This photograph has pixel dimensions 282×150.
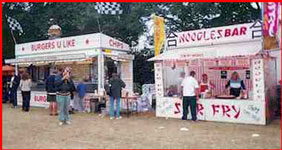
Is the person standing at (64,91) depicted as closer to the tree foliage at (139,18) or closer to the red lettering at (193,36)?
the red lettering at (193,36)

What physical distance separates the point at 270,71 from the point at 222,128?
2.80 metres

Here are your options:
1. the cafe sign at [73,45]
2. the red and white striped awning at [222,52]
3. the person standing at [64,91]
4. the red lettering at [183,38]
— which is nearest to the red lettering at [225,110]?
the red and white striped awning at [222,52]

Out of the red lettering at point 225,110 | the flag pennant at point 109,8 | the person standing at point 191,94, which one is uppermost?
the flag pennant at point 109,8

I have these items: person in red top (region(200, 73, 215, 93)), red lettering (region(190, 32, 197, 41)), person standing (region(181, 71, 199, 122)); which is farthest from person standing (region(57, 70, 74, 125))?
red lettering (region(190, 32, 197, 41))

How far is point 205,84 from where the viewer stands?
10977mm

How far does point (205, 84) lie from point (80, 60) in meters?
4.51

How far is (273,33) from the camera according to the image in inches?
292

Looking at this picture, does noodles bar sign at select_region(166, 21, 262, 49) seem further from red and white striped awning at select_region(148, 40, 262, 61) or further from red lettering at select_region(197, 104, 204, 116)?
red lettering at select_region(197, 104, 204, 116)

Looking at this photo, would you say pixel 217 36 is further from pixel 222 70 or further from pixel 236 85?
pixel 236 85

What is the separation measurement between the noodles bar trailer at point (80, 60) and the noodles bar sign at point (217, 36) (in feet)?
7.84

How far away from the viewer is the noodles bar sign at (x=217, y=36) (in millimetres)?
9883

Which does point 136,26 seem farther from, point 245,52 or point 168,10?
point 245,52

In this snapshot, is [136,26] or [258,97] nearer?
[258,97]

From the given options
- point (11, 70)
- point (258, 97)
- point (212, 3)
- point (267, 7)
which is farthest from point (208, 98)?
point (11, 70)
